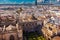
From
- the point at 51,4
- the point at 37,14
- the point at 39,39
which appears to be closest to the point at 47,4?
the point at 51,4

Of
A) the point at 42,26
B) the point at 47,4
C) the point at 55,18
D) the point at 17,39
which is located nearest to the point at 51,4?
the point at 47,4

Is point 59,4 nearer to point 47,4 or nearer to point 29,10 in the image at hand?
point 47,4

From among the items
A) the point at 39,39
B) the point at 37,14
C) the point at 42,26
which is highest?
the point at 37,14

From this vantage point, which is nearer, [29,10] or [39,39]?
[39,39]

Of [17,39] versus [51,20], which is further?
[51,20]

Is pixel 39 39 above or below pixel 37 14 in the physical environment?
below

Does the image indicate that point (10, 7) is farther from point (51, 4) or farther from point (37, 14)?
point (51, 4)

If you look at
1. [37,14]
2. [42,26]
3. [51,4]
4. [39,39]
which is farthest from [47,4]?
[39,39]

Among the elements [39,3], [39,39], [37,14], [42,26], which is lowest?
[39,39]

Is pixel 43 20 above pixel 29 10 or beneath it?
beneath
